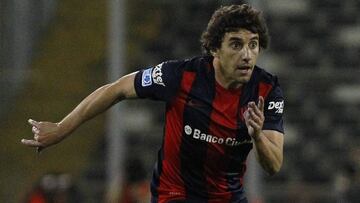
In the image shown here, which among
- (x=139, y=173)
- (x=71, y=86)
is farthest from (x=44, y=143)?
(x=71, y=86)

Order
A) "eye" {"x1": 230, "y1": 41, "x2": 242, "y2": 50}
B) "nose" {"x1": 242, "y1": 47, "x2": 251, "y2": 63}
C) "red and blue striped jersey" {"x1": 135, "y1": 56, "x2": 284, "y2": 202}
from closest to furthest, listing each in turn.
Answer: "nose" {"x1": 242, "y1": 47, "x2": 251, "y2": 63} < "eye" {"x1": 230, "y1": 41, "x2": 242, "y2": 50} < "red and blue striped jersey" {"x1": 135, "y1": 56, "x2": 284, "y2": 202}

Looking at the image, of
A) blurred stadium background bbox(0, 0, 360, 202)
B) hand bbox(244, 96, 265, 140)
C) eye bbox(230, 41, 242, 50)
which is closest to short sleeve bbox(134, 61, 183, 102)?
eye bbox(230, 41, 242, 50)

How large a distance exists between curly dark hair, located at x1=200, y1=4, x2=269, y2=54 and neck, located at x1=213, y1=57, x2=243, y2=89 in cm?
10

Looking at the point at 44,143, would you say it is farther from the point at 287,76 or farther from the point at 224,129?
the point at 287,76

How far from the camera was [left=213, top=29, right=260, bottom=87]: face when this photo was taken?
6.64 meters

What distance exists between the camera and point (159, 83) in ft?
22.7

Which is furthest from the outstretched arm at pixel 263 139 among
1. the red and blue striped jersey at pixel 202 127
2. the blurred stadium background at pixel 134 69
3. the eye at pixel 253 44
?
the blurred stadium background at pixel 134 69

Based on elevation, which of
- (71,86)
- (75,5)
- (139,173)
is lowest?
(139,173)

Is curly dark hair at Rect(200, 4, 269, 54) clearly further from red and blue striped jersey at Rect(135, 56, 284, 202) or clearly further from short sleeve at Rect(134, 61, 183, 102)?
short sleeve at Rect(134, 61, 183, 102)

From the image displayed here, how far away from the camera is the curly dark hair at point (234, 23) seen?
6.79 meters

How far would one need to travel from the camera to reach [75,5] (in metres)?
13.6

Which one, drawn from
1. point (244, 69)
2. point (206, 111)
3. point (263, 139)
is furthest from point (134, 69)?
point (263, 139)

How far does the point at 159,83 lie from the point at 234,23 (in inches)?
20.8

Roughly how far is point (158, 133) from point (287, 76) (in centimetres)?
159
